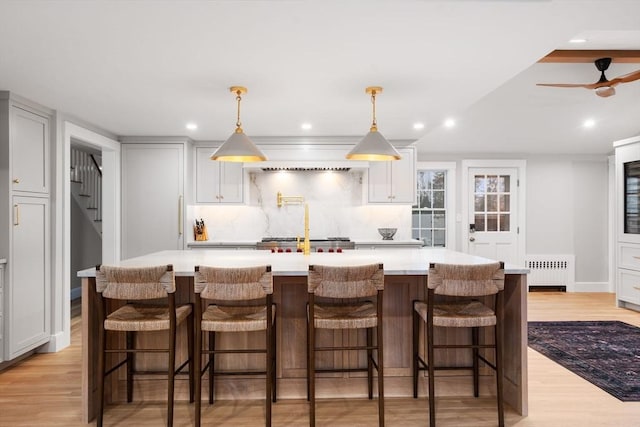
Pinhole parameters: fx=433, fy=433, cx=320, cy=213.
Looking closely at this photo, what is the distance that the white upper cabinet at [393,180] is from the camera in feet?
19.1

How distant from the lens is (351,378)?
302cm

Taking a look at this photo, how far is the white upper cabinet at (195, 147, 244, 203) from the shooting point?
5.78 meters

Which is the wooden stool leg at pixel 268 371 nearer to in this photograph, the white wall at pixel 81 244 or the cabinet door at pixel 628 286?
the white wall at pixel 81 244

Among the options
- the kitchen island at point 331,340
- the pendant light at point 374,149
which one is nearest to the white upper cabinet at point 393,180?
the pendant light at point 374,149

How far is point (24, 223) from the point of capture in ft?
12.2

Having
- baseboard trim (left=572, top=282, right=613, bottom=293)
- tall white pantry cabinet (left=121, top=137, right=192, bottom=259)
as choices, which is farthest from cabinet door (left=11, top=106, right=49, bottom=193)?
baseboard trim (left=572, top=282, right=613, bottom=293)

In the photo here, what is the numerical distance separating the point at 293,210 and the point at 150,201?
6.18ft

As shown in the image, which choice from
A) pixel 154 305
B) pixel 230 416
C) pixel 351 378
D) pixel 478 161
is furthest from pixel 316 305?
pixel 478 161

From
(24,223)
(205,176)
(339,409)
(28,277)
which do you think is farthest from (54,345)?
(339,409)

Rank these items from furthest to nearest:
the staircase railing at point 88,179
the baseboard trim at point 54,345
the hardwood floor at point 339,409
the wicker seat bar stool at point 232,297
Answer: the staircase railing at point 88,179
the baseboard trim at point 54,345
the hardwood floor at point 339,409
the wicker seat bar stool at point 232,297

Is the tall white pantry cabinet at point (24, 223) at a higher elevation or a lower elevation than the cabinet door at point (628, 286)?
higher

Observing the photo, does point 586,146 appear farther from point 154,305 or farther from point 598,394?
point 154,305

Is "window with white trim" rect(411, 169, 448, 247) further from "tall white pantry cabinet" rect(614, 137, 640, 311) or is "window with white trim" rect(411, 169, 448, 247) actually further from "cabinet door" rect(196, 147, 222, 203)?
"cabinet door" rect(196, 147, 222, 203)

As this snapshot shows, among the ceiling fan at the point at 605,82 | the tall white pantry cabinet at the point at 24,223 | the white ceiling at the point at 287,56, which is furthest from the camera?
the ceiling fan at the point at 605,82
